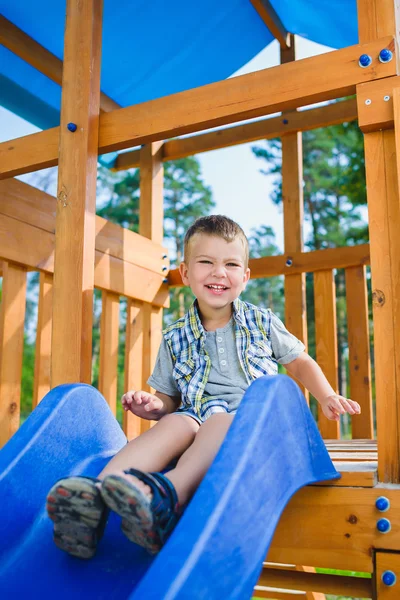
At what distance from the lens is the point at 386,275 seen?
1.52 m

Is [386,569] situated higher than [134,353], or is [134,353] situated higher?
[134,353]

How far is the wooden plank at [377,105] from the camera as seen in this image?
1580 millimetres

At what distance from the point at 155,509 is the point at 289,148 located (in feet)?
10.4

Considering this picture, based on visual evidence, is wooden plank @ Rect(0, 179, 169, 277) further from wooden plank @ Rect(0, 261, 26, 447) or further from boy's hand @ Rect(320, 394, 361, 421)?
boy's hand @ Rect(320, 394, 361, 421)

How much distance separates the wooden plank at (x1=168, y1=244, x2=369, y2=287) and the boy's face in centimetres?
152

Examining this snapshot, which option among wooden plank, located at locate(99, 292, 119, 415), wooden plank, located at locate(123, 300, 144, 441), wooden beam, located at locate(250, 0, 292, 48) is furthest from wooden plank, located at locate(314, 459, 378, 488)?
wooden beam, located at locate(250, 0, 292, 48)

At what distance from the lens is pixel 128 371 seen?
3.30 metres

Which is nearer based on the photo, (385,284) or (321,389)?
(385,284)

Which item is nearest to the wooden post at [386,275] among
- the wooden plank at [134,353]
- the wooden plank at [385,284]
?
the wooden plank at [385,284]

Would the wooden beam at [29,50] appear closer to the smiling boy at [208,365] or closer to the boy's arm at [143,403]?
the smiling boy at [208,365]

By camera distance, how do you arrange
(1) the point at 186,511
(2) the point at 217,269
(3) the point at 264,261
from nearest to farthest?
(1) the point at 186,511, (2) the point at 217,269, (3) the point at 264,261

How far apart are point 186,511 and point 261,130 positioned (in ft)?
10.6

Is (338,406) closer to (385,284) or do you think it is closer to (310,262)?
(385,284)

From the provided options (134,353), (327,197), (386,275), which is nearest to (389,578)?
(386,275)
